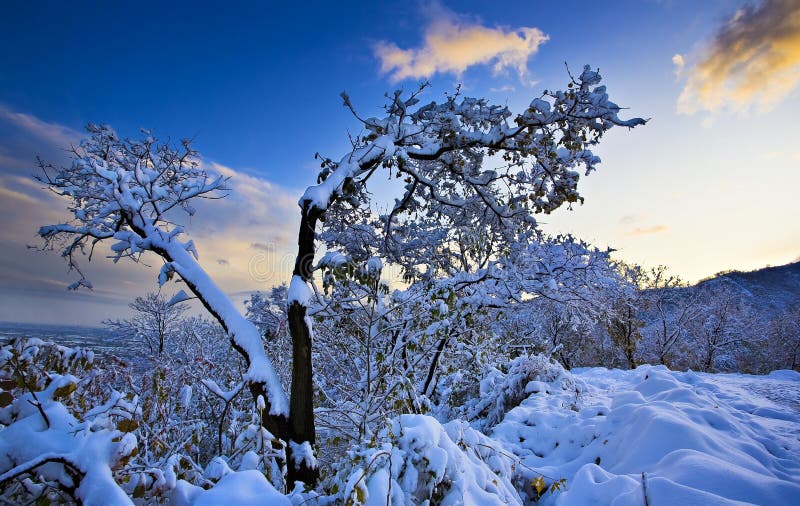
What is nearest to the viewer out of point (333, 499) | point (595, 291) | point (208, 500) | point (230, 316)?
point (208, 500)

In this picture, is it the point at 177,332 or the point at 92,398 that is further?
the point at 177,332

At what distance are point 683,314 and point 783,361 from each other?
999 centimetres

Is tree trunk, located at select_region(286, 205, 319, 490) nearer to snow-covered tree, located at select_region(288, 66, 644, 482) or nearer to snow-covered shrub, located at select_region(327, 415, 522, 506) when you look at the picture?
snow-covered tree, located at select_region(288, 66, 644, 482)

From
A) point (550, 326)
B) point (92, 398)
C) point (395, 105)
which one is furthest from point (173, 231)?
point (550, 326)

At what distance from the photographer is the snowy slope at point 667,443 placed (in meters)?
2.66

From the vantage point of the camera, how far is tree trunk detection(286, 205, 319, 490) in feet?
12.8

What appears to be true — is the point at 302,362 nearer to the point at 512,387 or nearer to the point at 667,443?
the point at 667,443

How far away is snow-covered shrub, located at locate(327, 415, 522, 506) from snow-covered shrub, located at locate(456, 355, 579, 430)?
543cm

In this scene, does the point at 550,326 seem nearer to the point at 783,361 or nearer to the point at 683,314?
the point at 683,314

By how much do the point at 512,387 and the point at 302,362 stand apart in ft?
18.9

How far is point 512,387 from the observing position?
7867 mm

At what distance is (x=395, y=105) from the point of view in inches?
186

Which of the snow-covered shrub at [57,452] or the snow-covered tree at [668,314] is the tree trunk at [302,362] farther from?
the snow-covered tree at [668,314]

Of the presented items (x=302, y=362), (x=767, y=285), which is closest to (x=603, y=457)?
(x=302, y=362)
